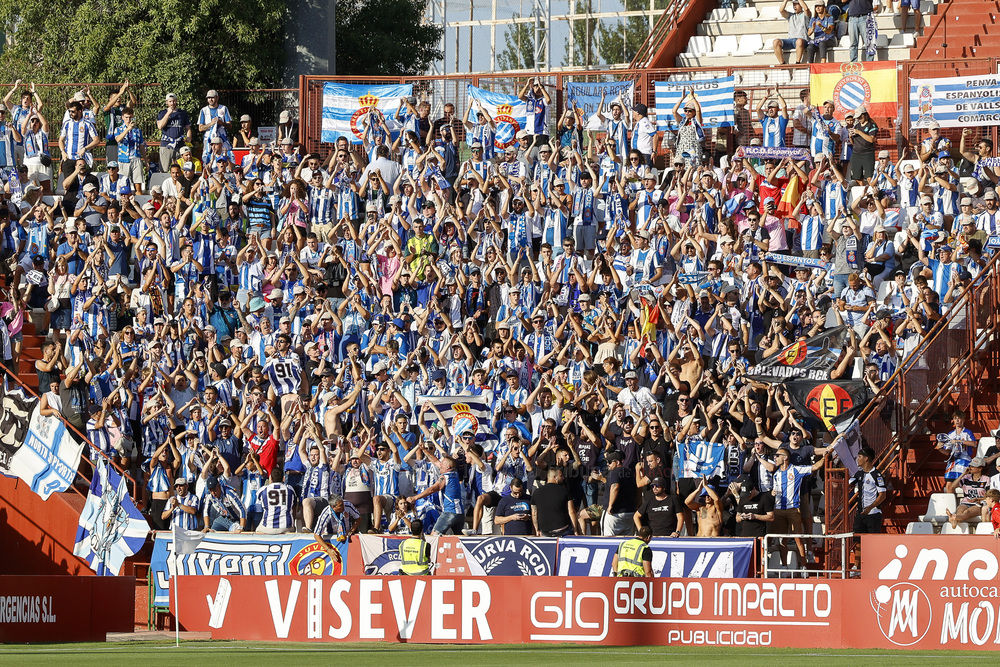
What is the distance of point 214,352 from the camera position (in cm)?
2469

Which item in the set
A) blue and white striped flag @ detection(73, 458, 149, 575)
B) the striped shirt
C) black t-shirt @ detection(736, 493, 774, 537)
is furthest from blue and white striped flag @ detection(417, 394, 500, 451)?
blue and white striped flag @ detection(73, 458, 149, 575)

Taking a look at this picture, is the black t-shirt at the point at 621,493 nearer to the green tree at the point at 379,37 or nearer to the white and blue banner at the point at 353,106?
the white and blue banner at the point at 353,106

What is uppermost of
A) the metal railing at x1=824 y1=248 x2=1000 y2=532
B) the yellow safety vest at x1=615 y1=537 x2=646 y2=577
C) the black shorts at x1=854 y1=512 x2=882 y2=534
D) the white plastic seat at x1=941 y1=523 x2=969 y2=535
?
the metal railing at x1=824 y1=248 x2=1000 y2=532

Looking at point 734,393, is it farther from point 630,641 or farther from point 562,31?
point 562,31

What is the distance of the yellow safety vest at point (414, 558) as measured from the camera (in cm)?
1984

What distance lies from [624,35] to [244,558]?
32337mm

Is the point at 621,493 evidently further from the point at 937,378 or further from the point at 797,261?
the point at 797,261

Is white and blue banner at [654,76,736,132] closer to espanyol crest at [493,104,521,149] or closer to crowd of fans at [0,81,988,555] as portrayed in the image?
crowd of fans at [0,81,988,555]

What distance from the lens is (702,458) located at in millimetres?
20703

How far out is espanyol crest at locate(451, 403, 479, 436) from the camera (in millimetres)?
22547

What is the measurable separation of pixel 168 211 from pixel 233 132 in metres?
7.99

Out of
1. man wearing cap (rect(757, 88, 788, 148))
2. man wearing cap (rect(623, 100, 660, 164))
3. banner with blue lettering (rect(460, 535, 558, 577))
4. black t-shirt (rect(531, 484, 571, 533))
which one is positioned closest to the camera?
banner with blue lettering (rect(460, 535, 558, 577))

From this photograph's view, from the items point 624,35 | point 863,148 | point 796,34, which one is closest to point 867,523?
point 863,148

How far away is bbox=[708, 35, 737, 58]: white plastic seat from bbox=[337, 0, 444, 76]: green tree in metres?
10.5
